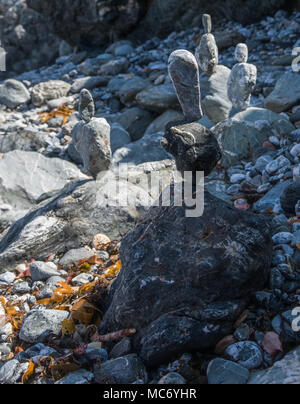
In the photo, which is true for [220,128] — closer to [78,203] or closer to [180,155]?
[78,203]

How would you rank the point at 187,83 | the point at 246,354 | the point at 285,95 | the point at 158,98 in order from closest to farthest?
the point at 246,354 < the point at 187,83 < the point at 285,95 < the point at 158,98

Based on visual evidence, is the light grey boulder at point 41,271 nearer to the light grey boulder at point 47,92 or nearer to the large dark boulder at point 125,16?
the light grey boulder at point 47,92

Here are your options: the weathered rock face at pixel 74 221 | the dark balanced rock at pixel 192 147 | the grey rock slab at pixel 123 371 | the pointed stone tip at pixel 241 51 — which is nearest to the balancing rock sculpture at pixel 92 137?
the weathered rock face at pixel 74 221

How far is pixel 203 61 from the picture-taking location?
7.88 metres

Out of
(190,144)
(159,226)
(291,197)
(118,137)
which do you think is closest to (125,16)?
(118,137)

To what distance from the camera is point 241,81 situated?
252 inches

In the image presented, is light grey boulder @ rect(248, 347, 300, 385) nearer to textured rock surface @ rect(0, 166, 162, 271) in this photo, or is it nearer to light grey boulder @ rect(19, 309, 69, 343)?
light grey boulder @ rect(19, 309, 69, 343)

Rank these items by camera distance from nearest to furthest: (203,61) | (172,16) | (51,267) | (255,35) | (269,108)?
1. (51,267)
2. (269,108)
3. (203,61)
4. (255,35)
5. (172,16)

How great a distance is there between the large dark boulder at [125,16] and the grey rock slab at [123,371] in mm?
11974

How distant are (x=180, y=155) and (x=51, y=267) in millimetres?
2515

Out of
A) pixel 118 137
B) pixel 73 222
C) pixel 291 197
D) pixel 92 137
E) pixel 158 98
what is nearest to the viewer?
pixel 291 197

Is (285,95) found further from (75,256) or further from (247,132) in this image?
(75,256)

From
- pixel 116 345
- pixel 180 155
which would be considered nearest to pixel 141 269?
pixel 116 345

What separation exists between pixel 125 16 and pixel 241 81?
9.44 m
